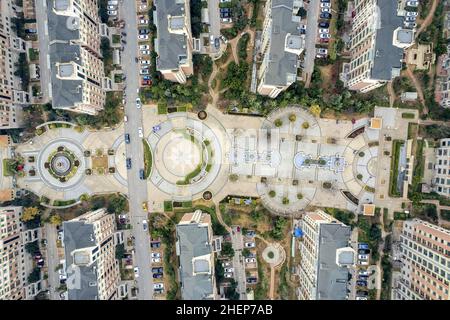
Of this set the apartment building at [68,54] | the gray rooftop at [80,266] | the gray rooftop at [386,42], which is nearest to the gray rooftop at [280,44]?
the gray rooftop at [386,42]

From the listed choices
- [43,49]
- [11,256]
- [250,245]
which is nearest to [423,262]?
[250,245]

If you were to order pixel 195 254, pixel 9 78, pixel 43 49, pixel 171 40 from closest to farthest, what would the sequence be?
pixel 195 254 < pixel 171 40 < pixel 9 78 < pixel 43 49

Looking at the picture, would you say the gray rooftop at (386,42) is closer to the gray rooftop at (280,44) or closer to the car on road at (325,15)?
the car on road at (325,15)

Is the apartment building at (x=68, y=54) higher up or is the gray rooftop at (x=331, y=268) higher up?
the apartment building at (x=68, y=54)

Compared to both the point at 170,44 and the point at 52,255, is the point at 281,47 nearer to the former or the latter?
the point at 170,44

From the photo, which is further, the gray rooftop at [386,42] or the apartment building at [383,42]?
the gray rooftop at [386,42]

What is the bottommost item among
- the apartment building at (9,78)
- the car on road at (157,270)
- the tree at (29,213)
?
the car on road at (157,270)

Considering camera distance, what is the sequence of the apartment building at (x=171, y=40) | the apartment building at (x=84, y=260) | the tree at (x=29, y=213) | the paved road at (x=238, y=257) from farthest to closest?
1. the paved road at (x=238, y=257)
2. the tree at (x=29, y=213)
3. the apartment building at (x=171, y=40)
4. the apartment building at (x=84, y=260)
